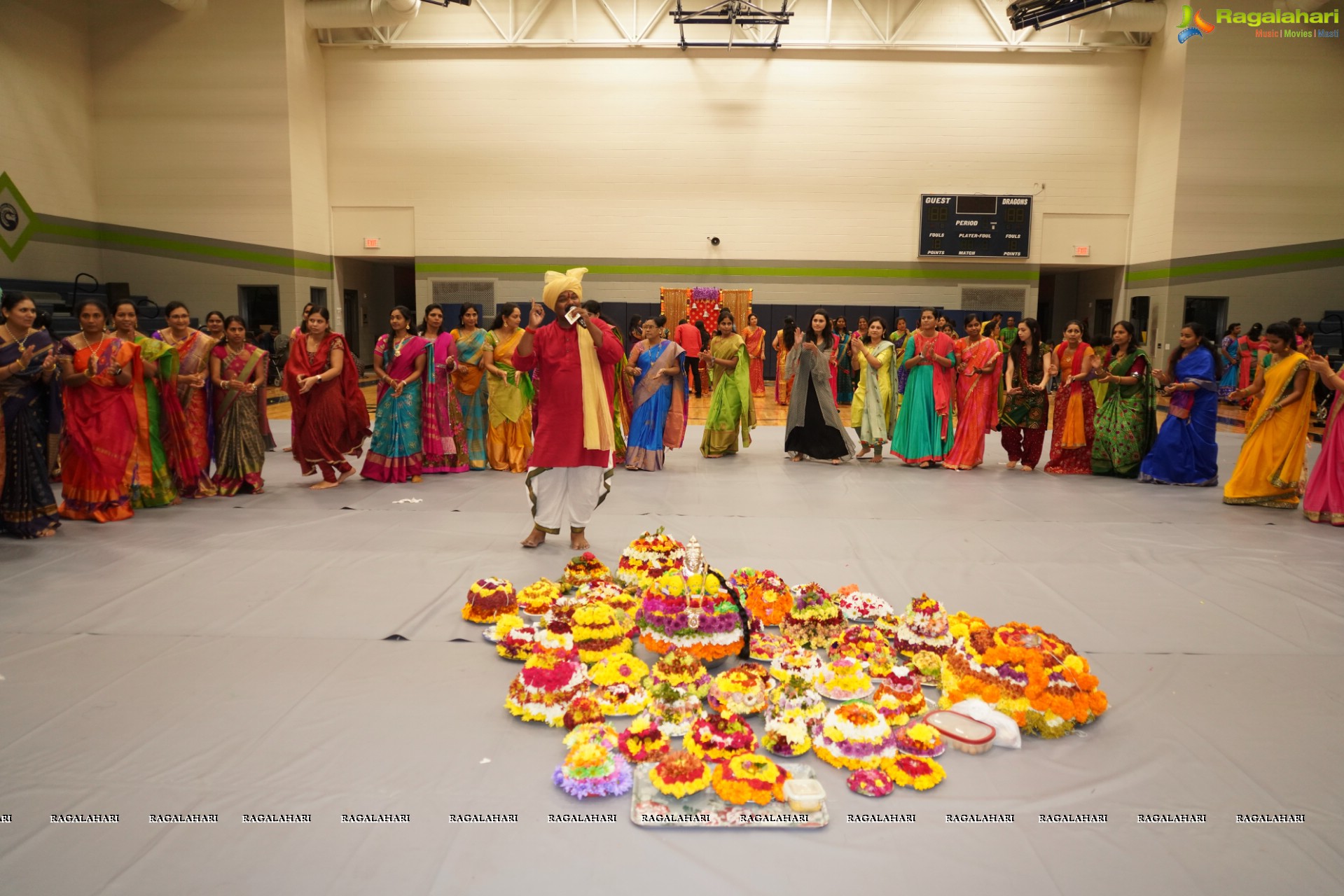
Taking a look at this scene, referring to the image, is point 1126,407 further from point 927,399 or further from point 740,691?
point 740,691

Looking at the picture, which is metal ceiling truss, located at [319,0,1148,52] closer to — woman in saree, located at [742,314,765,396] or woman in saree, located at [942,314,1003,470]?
woman in saree, located at [742,314,765,396]

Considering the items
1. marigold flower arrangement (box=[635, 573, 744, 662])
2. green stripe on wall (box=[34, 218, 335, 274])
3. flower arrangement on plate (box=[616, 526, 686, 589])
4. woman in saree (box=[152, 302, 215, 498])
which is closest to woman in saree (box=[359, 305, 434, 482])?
woman in saree (box=[152, 302, 215, 498])

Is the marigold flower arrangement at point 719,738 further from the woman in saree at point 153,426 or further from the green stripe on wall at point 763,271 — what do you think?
the green stripe on wall at point 763,271

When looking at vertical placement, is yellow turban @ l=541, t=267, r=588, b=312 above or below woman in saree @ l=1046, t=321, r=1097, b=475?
above

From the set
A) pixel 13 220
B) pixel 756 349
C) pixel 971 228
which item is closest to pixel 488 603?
pixel 756 349

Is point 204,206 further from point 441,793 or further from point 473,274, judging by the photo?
point 441,793

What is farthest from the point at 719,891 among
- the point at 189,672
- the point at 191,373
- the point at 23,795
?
the point at 191,373

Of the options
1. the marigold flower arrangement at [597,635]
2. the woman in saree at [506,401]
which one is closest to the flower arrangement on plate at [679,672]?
the marigold flower arrangement at [597,635]

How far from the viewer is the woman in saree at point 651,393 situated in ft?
23.0

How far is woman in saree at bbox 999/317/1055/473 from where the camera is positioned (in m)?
7.09

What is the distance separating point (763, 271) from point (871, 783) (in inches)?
514

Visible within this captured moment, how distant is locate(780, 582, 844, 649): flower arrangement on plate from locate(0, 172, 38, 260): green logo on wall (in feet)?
41.3

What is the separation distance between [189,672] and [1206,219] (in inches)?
584

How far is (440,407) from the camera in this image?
6.54 m
